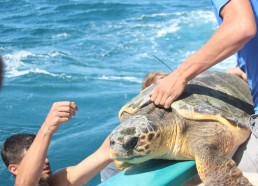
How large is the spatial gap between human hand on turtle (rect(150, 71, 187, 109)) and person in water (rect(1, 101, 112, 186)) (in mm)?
453

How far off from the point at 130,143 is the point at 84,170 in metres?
0.78

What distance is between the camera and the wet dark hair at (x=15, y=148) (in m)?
3.07

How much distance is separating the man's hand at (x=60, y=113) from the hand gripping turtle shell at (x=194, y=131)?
0.31 metres

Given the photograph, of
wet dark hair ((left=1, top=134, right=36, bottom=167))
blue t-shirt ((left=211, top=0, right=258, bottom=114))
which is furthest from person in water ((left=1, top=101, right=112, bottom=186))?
blue t-shirt ((left=211, top=0, right=258, bottom=114))

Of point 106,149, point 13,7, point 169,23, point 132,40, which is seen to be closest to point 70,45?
point 132,40

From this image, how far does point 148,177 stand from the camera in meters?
2.47

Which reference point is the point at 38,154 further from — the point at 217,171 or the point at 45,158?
the point at 217,171

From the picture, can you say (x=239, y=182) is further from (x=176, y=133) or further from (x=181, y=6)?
(x=181, y=6)

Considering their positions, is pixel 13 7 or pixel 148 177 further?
pixel 13 7

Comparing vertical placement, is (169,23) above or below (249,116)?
below

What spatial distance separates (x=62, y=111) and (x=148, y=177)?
58 cm

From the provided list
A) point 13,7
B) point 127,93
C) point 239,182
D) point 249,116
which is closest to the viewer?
point 239,182

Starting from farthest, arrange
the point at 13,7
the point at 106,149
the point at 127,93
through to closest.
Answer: the point at 13,7
the point at 127,93
the point at 106,149

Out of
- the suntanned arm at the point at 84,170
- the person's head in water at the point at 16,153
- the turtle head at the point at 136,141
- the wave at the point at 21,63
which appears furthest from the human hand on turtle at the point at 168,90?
the wave at the point at 21,63
